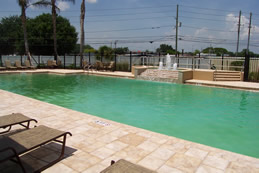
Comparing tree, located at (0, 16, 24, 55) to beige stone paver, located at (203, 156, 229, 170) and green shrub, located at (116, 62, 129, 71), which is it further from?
beige stone paver, located at (203, 156, 229, 170)

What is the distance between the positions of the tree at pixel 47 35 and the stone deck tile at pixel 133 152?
103 feet

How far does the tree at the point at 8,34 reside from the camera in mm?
43025

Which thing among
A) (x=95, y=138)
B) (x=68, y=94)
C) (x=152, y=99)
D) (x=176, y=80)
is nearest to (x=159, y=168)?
(x=95, y=138)

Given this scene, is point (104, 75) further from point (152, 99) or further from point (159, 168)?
point (159, 168)

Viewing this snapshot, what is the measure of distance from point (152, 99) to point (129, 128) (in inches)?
166

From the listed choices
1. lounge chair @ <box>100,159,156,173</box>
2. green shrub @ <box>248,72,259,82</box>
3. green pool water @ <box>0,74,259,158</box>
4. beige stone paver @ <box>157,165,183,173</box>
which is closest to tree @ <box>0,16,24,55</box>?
green pool water @ <box>0,74,259,158</box>

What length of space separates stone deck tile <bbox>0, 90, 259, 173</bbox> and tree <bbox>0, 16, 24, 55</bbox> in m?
43.5

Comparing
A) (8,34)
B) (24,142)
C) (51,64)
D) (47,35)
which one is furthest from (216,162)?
(8,34)

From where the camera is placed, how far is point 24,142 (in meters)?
2.77

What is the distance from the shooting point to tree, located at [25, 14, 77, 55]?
33.0 meters

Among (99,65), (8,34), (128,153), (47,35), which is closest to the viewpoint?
(128,153)

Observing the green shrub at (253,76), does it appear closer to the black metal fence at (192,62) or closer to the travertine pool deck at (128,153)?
the black metal fence at (192,62)

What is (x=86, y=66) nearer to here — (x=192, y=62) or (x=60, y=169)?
(x=192, y=62)

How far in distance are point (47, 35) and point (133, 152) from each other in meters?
33.9
